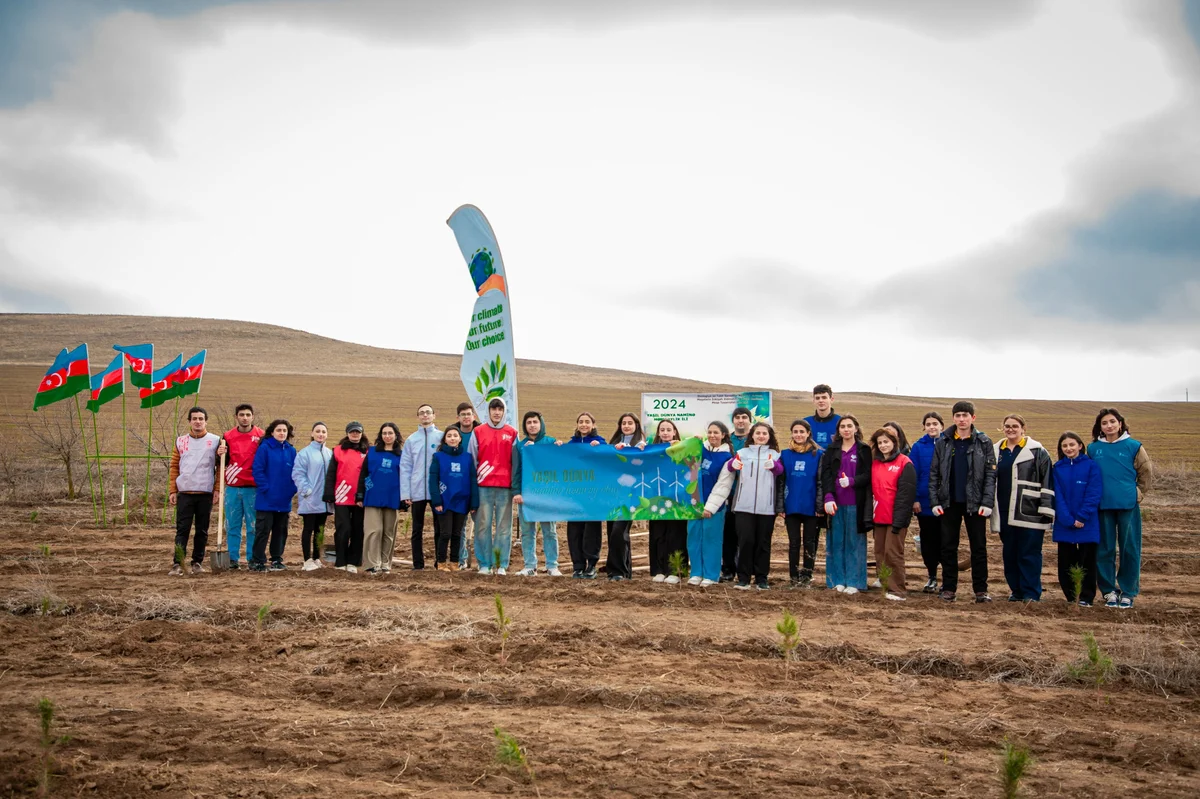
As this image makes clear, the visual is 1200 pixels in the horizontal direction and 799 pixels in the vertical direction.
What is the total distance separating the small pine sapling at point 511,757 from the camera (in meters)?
4.26

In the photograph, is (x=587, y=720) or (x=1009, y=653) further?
(x=1009, y=653)

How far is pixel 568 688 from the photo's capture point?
5.93 m

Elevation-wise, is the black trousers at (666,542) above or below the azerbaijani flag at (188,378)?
below

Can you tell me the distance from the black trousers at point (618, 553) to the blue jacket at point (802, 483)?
1.98 m

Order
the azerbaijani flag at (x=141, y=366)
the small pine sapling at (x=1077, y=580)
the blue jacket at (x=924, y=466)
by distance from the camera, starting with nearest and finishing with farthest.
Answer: the small pine sapling at (x=1077, y=580) < the blue jacket at (x=924, y=466) < the azerbaijani flag at (x=141, y=366)

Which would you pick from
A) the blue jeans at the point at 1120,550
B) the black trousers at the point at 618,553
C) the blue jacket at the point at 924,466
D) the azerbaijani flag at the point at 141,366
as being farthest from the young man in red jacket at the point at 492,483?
the azerbaijani flag at the point at 141,366

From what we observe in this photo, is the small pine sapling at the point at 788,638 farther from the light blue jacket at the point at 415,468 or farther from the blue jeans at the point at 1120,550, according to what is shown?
the light blue jacket at the point at 415,468

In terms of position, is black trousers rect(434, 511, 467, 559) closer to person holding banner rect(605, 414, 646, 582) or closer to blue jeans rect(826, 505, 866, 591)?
person holding banner rect(605, 414, 646, 582)

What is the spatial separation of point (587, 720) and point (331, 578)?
5764mm

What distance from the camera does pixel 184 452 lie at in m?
10.7

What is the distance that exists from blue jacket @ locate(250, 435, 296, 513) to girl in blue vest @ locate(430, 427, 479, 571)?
1790mm

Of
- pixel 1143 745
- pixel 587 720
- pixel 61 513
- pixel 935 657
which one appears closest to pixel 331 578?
pixel 587 720

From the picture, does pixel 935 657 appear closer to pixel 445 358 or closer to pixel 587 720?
pixel 587 720

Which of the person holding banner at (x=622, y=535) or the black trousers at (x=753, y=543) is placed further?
the person holding banner at (x=622, y=535)
